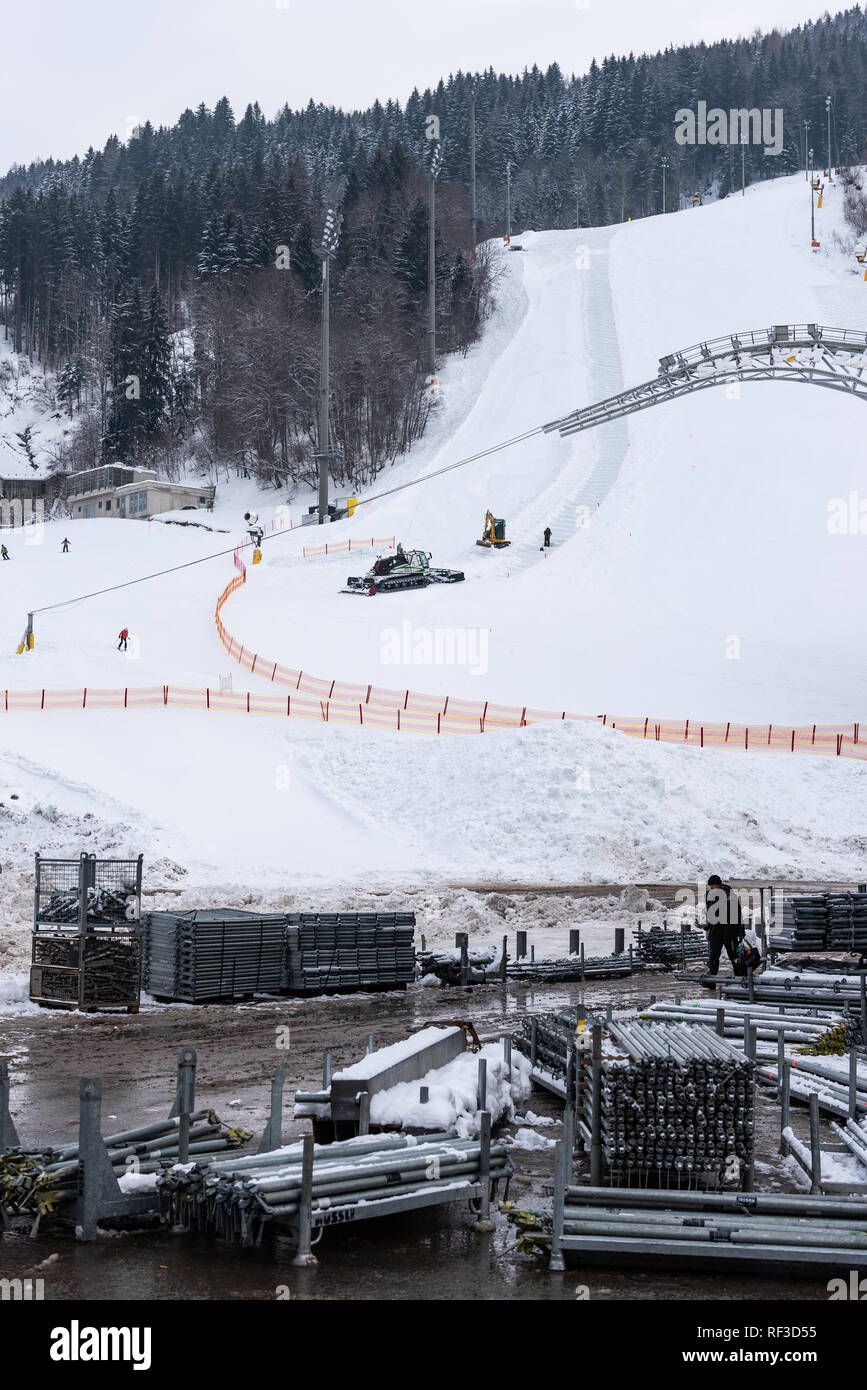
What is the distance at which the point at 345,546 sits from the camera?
58594 mm

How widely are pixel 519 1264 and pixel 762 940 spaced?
45.1 ft

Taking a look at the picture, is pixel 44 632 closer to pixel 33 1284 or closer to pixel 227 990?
pixel 227 990

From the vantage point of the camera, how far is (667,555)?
54.2 m

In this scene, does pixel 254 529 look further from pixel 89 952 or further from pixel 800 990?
pixel 800 990

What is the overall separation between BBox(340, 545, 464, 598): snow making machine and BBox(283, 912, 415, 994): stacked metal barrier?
32.7 m

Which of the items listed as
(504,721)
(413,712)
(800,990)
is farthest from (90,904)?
(504,721)

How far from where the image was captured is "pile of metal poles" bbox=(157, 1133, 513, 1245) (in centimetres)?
823

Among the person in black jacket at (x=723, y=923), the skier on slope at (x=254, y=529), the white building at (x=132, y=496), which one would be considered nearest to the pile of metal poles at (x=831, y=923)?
the person in black jacket at (x=723, y=923)

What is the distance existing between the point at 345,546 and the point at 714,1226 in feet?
170

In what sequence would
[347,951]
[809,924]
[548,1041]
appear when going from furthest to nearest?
1. [809,924]
2. [347,951]
3. [548,1041]

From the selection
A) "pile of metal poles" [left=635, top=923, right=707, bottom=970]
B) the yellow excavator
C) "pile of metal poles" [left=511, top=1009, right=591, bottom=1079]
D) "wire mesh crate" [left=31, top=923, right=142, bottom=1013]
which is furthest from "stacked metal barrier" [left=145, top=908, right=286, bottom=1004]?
the yellow excavator

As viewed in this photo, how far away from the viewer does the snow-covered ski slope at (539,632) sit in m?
28.7

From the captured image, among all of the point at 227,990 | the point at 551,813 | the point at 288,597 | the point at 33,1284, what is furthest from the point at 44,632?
the point at 33,1284

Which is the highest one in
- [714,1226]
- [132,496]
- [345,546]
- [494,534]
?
[132,496]
